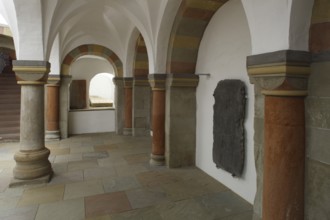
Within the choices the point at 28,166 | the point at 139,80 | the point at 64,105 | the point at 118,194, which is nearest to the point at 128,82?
the point at 139,80

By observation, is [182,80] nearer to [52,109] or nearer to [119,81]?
[119,81]

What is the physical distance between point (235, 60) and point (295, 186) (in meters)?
1.93

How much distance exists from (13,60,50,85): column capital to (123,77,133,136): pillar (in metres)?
3.64

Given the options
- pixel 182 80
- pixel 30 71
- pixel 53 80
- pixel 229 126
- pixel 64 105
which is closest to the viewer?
pixel 229 126

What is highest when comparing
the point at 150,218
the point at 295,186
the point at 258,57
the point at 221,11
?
the point at 221,11

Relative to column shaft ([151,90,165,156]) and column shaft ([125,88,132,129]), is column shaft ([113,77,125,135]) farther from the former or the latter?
column shaft ([151,90,165,156])

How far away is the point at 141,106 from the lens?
6.86 m

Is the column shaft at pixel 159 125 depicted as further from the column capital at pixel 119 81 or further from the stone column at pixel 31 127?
the column capital at pixel 119 81

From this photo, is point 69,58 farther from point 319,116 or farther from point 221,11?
point 319,116

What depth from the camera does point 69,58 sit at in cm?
679

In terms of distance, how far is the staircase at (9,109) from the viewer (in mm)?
6238

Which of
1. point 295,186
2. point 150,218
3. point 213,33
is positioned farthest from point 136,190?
point 213,33

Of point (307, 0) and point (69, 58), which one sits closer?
point (307, 0)

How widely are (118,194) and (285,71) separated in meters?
2.47
